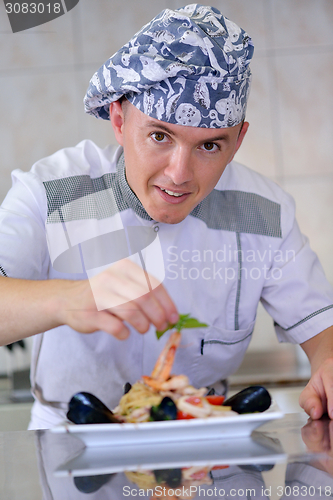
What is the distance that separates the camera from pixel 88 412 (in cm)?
61

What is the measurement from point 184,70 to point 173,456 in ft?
2.00

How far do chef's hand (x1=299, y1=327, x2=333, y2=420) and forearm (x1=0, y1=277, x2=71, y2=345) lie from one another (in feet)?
1.41

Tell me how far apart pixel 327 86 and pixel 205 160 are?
1.30 m

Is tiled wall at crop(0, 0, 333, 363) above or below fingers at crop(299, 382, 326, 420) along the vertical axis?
A: above

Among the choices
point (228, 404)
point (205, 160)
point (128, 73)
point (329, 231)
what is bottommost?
point (329, 231)

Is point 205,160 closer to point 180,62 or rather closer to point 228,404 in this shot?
point 180,62

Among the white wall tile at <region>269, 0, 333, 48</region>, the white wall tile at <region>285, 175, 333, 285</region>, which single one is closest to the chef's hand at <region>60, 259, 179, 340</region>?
the white wall tile at <region>285, 175, 333, 285</region>

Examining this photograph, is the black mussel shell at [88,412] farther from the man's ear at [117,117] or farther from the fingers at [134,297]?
the man's ear at [117,117]

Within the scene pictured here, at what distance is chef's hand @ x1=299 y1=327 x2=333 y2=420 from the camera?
0.77 m

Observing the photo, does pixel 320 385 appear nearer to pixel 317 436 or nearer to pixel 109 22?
pixel 317 436

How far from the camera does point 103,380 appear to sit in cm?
104

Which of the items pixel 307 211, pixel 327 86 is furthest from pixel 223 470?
pixel 327 86

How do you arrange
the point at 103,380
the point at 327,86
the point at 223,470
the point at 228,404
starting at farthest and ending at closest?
the point at 327,86
the point at 103,380
the point at 228,404
the point at 223,470

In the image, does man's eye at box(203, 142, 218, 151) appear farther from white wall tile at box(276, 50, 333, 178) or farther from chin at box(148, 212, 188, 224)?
white wall tile at box(276, 50, 333, 178)
